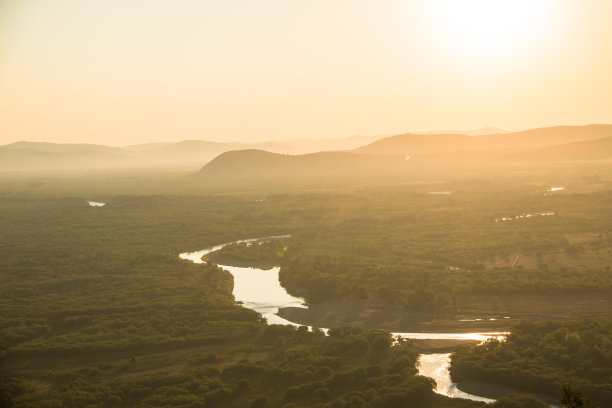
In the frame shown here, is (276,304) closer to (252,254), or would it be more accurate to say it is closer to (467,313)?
(467,313)

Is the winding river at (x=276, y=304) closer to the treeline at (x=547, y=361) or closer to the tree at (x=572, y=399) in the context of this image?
the treeline at (x=547, y=361)

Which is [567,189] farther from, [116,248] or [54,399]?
[54,399]

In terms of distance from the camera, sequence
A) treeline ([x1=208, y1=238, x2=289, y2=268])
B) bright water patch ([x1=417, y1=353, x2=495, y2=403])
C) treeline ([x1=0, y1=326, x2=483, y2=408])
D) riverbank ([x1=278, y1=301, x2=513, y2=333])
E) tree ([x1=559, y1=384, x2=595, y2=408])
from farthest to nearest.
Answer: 1. treeline ([x1=208, y1=238, x2=289, y2=268])
2. riverbank ([x1=278, y1=301, x2=513, y2=333])
3. bright water patch ([x1=417, y1=353, x2=495, y2=403])
4. treeline ([x1=0, y1=326, x2=483, y2=408])
5. tree ([x1=559, y1=384, x2=595, y2=408])

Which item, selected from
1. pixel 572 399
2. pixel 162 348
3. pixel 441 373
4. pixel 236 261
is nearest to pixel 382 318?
pixel 441 373

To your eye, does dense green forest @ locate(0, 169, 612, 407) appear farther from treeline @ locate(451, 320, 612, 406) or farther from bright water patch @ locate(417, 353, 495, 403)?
treeline @ locate(451, 320, 612, 406)

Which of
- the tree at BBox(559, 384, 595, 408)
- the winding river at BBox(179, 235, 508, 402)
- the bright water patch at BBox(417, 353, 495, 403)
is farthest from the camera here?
the winding river at BBox(179, 235, 508, 402)

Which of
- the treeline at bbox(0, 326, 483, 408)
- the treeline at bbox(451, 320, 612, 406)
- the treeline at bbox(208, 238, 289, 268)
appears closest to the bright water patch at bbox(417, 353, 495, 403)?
the treeline at bbox(451, 320, 612, 406)
